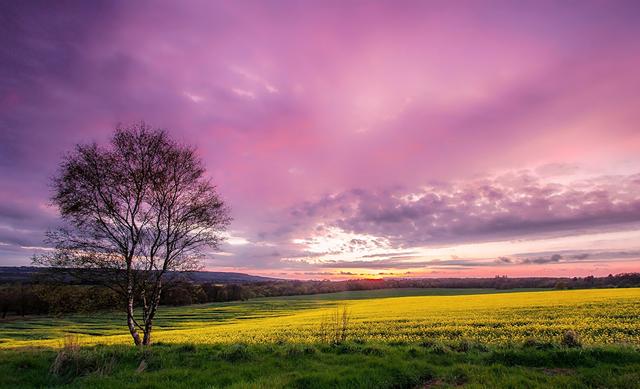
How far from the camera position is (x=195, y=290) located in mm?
21484

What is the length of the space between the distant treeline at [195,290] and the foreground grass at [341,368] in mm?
4894

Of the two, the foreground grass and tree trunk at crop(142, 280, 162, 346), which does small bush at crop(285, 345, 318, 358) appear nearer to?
the foreground grass

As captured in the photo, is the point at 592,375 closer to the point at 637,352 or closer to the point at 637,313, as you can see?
the point at 637,352

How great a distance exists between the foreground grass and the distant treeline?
489cm

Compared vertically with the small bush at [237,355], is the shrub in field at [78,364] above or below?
above

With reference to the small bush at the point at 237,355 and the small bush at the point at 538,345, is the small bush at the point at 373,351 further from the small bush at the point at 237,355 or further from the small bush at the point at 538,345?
the small bush at the point at 538,345

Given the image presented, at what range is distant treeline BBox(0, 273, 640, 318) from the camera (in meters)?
17.8

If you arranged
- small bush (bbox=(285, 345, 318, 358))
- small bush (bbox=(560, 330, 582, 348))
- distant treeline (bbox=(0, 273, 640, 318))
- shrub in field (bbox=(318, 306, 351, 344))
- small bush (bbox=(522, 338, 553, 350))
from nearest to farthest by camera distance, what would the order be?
small bush (bbox=(522, 338, 553, 350))
small bush (bbox=(560, 330, 582, 348))
small bush (bbox=(285, 345, 318, 358))
shrub in field (bbox=(318, 306, 351, 344))
distant treeline (bbox=(0, 273, 640, 318))

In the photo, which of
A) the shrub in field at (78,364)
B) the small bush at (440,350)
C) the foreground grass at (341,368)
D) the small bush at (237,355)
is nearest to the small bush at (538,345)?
the foreground grass at (341,368)

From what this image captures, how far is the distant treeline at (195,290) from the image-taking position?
58.3 ft

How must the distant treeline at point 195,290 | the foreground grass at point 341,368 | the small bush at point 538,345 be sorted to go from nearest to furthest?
the foreground grass at point 341,368 < the small bush at point 538,345 < the distant treeline at point 195,290

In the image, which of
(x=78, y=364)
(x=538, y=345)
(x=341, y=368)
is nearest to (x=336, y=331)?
(x=538, y=345)

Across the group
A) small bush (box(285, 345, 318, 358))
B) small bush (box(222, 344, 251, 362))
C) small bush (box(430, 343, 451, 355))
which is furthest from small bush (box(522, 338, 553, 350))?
small bush (box(222, 344, 251, 362))

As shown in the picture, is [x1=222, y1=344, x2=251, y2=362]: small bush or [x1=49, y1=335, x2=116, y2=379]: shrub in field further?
[x1=222, y1=344, x2=251, y2=362]: small bush
